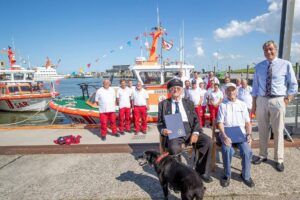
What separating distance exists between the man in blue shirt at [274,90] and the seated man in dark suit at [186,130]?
103cm

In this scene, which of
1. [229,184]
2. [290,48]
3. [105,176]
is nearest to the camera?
[229,184]

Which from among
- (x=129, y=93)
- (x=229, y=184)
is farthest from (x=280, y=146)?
(x=129, y=93)

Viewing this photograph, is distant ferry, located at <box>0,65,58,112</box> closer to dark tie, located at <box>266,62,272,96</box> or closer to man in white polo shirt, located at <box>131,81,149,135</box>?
man in white polo shirt, located at <box>131,81,149,135</box>

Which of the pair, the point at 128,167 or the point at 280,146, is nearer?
the point at 280,146

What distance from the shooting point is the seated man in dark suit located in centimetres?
281

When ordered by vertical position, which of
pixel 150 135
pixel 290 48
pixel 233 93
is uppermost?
pixel 290 48

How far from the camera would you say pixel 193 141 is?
9.14 feet

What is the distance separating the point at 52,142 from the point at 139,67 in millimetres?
4236

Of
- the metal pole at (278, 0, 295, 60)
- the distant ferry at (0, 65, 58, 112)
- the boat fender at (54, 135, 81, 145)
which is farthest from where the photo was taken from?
the distant ferry at (0, 65, 58, 112)

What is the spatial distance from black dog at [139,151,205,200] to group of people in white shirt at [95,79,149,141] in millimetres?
2996

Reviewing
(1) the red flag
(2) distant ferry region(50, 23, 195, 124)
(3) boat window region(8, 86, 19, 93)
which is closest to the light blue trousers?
(2) distant ferry region(50, 23, 195, 124)

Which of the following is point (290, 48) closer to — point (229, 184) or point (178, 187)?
point (229, 184)

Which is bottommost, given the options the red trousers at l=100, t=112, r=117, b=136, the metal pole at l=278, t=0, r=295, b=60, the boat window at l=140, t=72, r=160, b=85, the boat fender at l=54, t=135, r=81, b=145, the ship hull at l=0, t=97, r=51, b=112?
the ship hull at l=0, t=97, r=51, b=112

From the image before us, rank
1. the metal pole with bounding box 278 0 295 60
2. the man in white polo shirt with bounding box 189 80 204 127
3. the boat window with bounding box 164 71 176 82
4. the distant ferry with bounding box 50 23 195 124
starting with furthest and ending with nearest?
the boat window with bounding box 164 71 176 82
the distant ferry with bounding box 50 23 195 124
the man in white polo shirt with bounding box 189 80 204 127
the metal pole with bounding box 278 0 295 60
